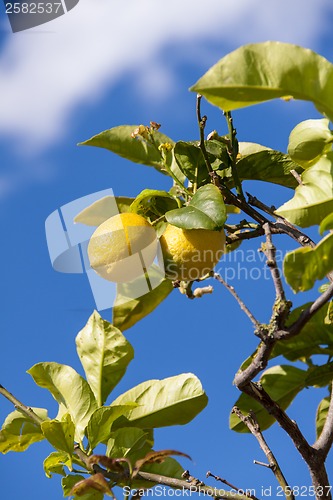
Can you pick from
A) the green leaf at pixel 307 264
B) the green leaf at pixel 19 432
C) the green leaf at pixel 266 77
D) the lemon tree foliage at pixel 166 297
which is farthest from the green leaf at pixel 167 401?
the green leaf at pixel 266 77

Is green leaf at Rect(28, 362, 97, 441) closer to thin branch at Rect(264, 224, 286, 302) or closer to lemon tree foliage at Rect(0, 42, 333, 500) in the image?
lemon tree foliage at Rect(0, 42, 333, 500)

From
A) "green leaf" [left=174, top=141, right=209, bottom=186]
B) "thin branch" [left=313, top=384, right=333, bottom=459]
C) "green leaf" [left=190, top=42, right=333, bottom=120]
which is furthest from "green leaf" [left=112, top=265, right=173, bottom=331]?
"green leaf" [left=190, top=42, right=333, bottom=120]

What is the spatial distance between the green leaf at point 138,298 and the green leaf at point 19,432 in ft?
0.75

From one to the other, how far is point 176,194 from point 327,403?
20.3 inches

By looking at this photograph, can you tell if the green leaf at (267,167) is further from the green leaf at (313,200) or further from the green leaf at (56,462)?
the green leaf at (56,462)

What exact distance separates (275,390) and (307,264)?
19.6 inches

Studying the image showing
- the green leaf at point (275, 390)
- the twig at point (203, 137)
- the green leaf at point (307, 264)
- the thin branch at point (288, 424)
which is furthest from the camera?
the green leaf at point (275, 390)

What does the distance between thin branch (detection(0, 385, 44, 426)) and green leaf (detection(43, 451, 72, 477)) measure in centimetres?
9

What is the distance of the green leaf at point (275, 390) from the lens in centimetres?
130

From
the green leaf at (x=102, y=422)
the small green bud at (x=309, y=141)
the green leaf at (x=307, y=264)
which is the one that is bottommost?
the green leaf at (x=102, y=422)

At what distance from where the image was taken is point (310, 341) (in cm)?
125

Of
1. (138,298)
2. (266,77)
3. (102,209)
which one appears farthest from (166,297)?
(266,77)

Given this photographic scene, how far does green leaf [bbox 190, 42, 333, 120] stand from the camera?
0.88 m

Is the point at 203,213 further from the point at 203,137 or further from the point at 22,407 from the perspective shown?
the point at 22,407
